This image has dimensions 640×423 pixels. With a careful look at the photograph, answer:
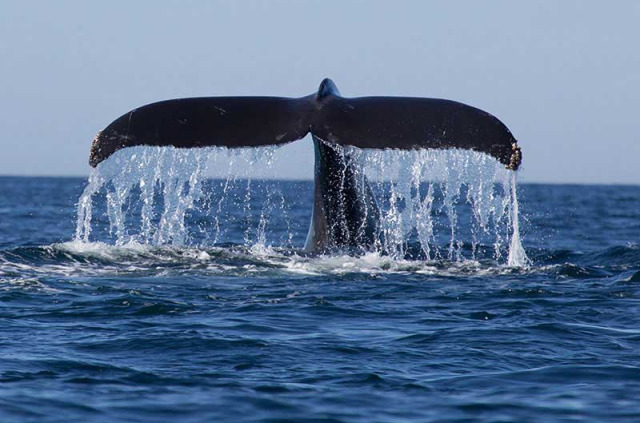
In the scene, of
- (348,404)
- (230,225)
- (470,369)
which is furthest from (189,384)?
(230,225)

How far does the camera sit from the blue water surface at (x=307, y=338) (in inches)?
251

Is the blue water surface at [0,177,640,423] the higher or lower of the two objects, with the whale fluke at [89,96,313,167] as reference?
lower

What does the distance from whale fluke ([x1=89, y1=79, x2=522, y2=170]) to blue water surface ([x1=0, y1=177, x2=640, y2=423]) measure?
1234 millimetres

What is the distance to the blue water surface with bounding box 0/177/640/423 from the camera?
20.9 ft

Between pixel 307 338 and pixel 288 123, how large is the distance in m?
2.77

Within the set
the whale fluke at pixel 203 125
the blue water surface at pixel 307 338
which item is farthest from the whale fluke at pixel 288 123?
the blue water surface at pixel 307 338

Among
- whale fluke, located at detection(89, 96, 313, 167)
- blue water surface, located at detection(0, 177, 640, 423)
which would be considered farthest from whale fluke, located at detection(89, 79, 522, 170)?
blue water surface, located at detection(0, 177, 640, 423)

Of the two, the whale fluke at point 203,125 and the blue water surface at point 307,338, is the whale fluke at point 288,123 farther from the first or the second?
the blue water surface at point 307,338

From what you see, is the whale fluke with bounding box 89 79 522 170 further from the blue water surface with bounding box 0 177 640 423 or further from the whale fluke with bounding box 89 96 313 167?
the blue water surface with bounding box 0 177 640 423

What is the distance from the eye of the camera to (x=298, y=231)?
21359 millimetres

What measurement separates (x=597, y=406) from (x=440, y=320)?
8.05 feet

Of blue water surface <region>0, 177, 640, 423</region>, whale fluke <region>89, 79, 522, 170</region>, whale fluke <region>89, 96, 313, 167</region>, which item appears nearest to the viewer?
blue water surface <region>0, 177, 640, 423</region>

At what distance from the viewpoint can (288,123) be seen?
1034 centimetres

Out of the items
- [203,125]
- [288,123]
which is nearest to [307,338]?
[288,123]
